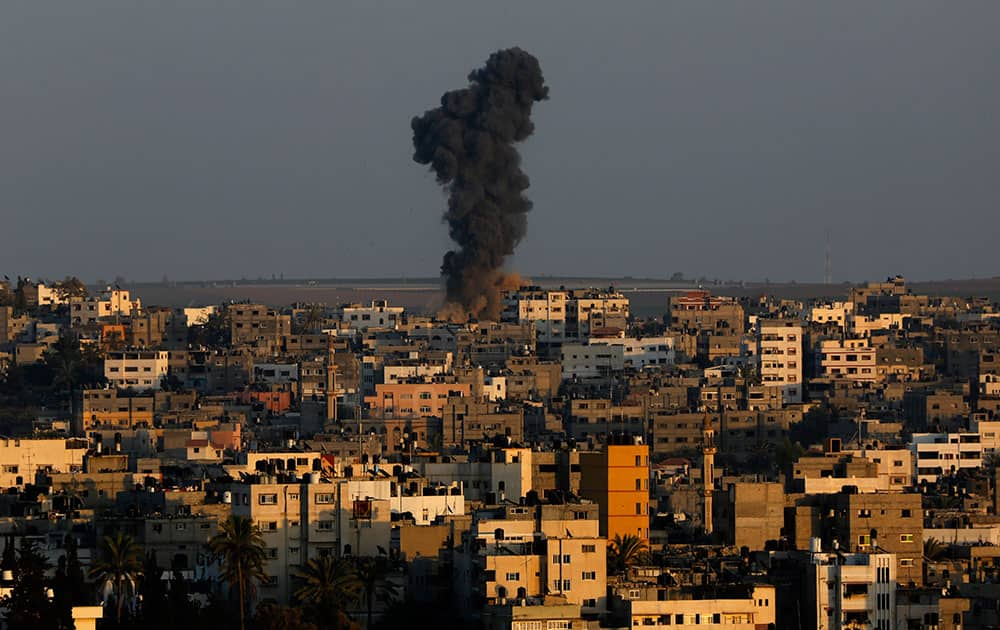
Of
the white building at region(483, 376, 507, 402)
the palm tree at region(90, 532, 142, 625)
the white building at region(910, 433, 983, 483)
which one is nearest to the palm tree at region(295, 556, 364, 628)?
the palm tree at region(90, 532, 142, 625)

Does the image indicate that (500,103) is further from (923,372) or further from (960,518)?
(960,518)

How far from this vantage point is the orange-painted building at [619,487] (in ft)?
293

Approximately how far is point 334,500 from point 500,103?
114202 mm

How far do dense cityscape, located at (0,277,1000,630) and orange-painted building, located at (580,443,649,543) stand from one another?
87 millimetres

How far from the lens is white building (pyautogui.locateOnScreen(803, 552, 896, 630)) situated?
248 feet

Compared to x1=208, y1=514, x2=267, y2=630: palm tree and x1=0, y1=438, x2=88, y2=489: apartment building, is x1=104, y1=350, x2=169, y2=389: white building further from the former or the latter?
x1=208, y1=514, x2=267, y2=630: palm tree

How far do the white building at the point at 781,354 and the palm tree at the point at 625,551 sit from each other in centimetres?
8976

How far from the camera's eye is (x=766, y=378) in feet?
574

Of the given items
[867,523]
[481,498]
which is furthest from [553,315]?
[867,523]

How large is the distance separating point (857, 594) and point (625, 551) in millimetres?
8818

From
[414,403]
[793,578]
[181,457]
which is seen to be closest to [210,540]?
[793,578]

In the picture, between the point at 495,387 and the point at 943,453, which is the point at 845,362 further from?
the point at 943,453

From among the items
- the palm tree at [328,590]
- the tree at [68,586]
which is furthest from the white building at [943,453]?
the tree at [68,586]

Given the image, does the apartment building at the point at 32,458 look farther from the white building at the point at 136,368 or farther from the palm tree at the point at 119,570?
the white building at the point at 136,368
